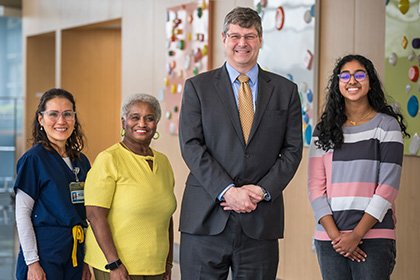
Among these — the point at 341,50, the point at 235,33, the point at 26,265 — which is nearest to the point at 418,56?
the point at 341,50

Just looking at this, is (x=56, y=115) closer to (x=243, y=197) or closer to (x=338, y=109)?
(x=243, y=197)

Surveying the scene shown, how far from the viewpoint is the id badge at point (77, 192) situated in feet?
8.77

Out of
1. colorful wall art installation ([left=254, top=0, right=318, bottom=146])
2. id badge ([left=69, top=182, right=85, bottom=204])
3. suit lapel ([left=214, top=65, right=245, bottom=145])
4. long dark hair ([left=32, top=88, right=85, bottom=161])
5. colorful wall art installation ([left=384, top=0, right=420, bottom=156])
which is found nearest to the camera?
suit lapel ([left=214, top=65, right=245, bottom=145])

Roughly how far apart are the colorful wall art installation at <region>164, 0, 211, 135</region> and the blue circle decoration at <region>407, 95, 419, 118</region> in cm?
235

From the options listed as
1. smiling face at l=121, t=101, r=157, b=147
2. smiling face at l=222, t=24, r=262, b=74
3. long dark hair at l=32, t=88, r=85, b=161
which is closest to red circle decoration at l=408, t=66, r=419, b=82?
smiling face at l=222, t=24, r=262, b=74

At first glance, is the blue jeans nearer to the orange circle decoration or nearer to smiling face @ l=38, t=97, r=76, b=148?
smiling face @ l=38, t=97, r=76, b=148

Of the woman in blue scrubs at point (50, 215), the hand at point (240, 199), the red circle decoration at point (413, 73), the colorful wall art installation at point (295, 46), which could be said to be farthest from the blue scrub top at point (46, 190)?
the colorful wall art installation at point (295, 46)

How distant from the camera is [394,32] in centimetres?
377

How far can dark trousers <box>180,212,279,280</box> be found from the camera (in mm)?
2428

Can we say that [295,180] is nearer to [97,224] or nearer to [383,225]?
[383,225]

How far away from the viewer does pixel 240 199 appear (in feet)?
7.74

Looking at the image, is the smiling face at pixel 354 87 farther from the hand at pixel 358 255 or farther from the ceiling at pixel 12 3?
the ceiling at pixel 12 3

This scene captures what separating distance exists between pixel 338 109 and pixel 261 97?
0.51 metres

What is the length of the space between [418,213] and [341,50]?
127 cm
